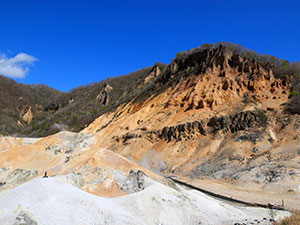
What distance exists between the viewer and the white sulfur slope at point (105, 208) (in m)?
6.38

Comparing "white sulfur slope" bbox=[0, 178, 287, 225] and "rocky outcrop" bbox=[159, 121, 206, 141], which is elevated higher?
"rocky outcrop" bbox=[159, 121, 206, 141]

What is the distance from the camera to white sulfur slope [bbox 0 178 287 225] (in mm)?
6379

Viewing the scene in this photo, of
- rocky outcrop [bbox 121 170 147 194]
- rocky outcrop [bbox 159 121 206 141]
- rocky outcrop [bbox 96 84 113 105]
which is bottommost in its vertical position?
rocky outcrop [bbox 121 170 147 194]

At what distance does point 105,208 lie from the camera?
24.7 feet

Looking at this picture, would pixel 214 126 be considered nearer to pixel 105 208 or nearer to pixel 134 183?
pixel 134 183

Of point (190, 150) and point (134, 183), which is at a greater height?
point (190, 150)

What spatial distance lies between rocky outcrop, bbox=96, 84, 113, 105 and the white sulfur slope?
149 ft

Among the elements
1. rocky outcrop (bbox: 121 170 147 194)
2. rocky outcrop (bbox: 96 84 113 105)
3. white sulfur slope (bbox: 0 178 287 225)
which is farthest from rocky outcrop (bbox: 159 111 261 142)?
rocky outcrop (bbox: 96 84 113 105)

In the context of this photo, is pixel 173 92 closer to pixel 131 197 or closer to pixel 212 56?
pixel 212 56

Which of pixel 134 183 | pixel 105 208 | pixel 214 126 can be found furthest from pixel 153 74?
pixel 105 208

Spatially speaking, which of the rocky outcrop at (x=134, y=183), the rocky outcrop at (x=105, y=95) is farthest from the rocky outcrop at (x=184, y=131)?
the rocky outcrop at (x=105, y=95)

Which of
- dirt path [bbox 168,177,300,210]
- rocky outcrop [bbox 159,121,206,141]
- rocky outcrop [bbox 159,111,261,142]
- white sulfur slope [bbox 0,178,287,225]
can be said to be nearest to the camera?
white sulfur slope [bbox 0,178,287,225]

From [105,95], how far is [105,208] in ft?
159

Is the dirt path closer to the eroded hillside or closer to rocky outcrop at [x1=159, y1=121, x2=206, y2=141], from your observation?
the eroded hillside
